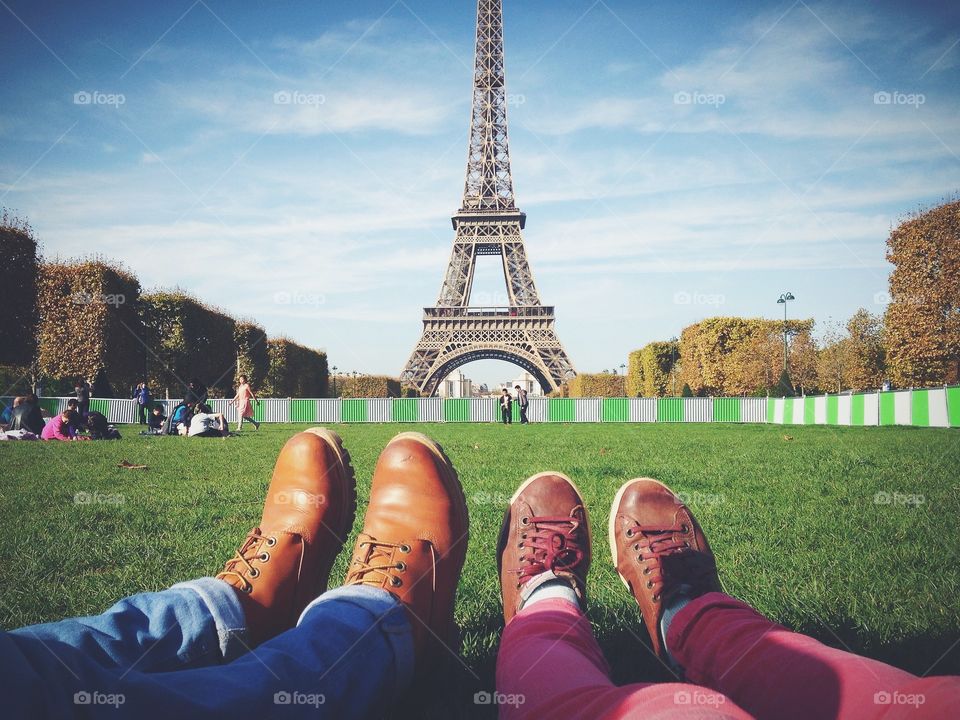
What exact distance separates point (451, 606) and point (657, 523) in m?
0.94

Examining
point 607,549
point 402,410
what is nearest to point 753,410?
point 402,410

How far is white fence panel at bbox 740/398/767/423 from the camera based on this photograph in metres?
28.5

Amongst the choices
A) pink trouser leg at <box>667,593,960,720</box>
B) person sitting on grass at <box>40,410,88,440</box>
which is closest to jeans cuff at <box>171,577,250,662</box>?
pink trouser leg at <box>667,593,960,720</box>

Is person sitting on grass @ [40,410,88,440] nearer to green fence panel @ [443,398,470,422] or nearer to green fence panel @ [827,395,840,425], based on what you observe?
green fence panel @ [443,398,470,422]

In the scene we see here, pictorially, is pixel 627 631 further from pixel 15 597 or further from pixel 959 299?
pixel 959 299

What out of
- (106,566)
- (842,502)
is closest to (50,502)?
(106,566)

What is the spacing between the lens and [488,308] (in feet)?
133

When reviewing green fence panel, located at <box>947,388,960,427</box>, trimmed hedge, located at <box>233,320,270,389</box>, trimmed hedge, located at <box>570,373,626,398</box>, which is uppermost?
trimmed hedge, located at <box>233,320,270,389</box>

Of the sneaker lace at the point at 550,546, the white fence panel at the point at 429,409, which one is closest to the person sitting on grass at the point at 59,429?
the sneaker lace at the point at 550,546

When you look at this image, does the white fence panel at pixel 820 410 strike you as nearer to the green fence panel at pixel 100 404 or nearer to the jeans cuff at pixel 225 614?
the jeans cuff at pixel 225 614

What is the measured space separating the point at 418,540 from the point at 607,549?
5.00ft

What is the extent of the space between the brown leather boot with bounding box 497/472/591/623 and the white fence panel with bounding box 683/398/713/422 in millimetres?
29212

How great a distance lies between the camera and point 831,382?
143ft

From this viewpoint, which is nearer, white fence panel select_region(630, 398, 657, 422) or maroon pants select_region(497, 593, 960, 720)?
maroon pants select_region(497, 593, 960, 720)
